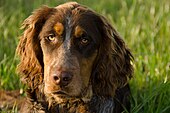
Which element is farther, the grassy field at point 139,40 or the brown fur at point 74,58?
the grassy field at point 139,40

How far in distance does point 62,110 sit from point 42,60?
19.9 inches

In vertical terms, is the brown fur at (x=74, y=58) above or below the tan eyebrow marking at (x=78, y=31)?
below

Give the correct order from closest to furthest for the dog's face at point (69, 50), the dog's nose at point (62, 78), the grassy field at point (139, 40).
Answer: the dog's nose at point (62, 78) < the dog's face at point (69, 50) < the grassy field at point (139, 40)

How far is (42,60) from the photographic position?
20.3 feet

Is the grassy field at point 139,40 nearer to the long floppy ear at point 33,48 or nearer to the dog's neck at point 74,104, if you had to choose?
the dog's neck at point 74,104

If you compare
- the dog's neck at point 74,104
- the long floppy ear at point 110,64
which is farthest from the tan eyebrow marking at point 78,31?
the dog's neck at point 74,104

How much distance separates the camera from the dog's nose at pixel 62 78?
543 centimetres

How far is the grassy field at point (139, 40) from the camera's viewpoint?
6539 millimetres

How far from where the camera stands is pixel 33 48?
20.1 feet

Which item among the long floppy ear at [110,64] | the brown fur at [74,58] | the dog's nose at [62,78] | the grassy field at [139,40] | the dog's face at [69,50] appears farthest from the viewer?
the grassy field at [139,40]

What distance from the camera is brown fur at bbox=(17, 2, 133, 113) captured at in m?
5.77

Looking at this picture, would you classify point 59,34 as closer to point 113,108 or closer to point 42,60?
point 42,60

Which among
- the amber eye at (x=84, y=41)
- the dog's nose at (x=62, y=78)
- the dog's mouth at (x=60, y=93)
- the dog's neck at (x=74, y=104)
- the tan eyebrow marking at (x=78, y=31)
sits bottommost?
the dog's neck at (x=74, y=104)

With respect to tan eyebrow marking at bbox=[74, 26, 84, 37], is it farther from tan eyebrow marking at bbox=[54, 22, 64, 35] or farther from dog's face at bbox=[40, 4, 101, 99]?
tan eyebrow marking at bbox=[54, 22, 64, 35]
